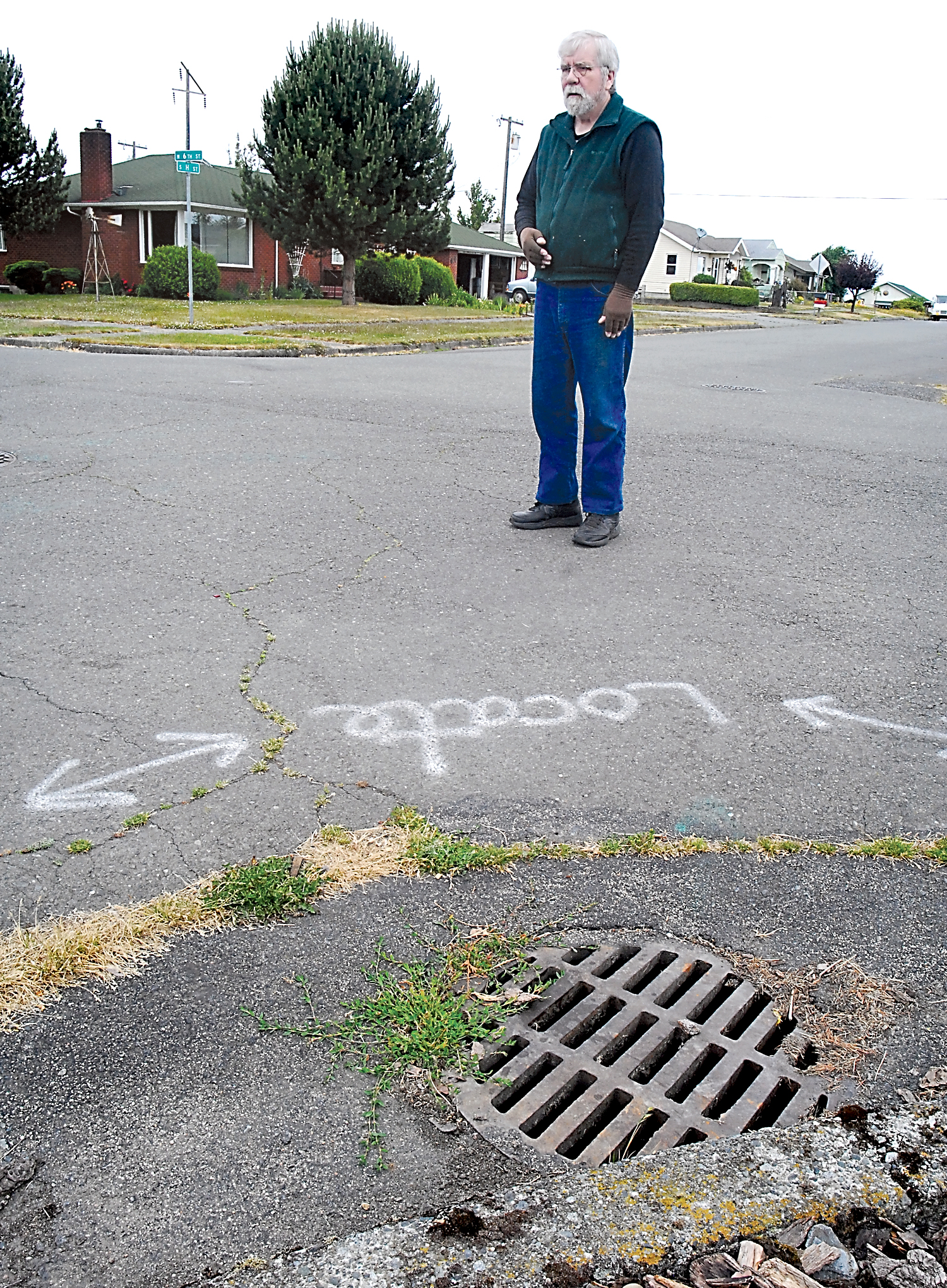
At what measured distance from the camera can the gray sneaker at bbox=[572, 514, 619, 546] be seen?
18.2 feet

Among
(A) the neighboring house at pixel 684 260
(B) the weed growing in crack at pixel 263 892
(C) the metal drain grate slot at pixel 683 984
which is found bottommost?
(C) the metal drain grate slot at pixel 683 984

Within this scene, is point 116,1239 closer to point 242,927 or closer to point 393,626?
point 242,927

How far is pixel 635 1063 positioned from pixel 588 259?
405 centimetres

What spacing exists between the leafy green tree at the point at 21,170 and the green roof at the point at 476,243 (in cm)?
1824

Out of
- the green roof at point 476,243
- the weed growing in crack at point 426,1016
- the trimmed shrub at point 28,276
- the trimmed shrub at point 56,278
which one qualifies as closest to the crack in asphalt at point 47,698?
the weed growing in crack at point 426,1016

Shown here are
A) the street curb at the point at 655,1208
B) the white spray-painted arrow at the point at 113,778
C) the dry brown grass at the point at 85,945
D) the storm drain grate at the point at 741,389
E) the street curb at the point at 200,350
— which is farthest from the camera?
the street curb at the point at 200,350

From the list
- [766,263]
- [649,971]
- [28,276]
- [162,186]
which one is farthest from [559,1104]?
[766,263]

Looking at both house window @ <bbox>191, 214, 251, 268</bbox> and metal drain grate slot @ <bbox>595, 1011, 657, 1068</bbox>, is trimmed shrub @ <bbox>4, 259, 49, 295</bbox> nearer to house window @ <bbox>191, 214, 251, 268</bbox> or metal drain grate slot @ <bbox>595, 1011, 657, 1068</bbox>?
house window @ <bbox>191, 214, 251, 268</bbox>

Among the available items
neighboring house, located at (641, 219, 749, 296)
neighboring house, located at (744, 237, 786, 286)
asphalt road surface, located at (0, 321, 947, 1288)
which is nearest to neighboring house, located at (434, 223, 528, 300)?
neighboring house, located at (641, 219, 749, 296)

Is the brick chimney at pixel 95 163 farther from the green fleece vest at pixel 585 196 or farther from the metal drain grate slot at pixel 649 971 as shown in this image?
the metal drain grate slot at pixel 649 971

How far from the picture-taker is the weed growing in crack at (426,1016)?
2.12m

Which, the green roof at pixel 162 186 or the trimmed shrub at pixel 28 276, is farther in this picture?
the green roof at pixel 162 186

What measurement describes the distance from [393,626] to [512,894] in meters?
1.88

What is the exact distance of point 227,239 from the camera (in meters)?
37.3
